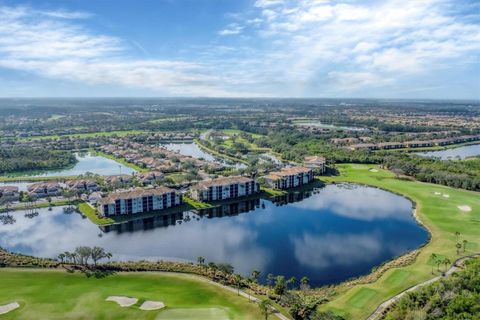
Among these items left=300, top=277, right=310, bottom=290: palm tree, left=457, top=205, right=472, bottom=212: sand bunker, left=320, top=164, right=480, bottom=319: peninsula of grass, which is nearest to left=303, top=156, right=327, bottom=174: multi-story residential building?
left=320, top=164, right=480, bottom=319: peninsula of grass

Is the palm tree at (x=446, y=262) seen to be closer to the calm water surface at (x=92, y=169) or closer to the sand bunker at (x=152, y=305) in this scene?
the sand bunker at (x=152, y=305)

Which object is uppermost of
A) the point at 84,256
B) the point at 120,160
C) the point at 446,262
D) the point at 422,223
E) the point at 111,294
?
the point at 120,160

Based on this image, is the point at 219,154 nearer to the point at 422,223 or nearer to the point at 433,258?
the point at 422,223

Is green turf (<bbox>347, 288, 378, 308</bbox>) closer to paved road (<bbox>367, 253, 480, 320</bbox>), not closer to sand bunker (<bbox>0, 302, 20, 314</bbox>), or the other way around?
paved road (<bbox>367, 253, 480, 320</bbox>)

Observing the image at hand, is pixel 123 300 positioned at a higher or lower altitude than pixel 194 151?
lower

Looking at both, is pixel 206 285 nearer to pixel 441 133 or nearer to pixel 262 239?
pixel 262 239

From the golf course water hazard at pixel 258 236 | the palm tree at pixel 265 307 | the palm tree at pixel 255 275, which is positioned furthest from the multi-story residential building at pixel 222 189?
the palm tree at pixel 265 307

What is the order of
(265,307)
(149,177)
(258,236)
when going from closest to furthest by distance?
(265,307)
(258,236)
(149,177)

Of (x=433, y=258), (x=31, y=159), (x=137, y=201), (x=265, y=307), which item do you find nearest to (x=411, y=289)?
(x=433, y=258)

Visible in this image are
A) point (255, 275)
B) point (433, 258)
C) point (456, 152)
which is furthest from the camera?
point (456, 152)
